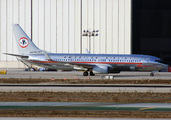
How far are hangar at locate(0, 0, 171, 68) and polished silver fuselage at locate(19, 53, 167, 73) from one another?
1240 inches

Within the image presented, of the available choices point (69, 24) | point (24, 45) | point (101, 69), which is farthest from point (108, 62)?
point (69, 24)

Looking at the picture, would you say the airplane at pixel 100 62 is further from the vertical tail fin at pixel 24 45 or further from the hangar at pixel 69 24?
the hangar at pixel 69 24

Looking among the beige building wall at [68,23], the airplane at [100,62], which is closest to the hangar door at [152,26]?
the beige building wall at [68,23]

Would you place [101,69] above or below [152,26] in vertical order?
below

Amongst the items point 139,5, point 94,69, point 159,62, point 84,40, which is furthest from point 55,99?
Answer: point 139,5

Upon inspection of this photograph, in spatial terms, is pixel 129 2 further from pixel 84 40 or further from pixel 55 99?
pixel 55 99

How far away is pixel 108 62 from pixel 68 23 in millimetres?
35375

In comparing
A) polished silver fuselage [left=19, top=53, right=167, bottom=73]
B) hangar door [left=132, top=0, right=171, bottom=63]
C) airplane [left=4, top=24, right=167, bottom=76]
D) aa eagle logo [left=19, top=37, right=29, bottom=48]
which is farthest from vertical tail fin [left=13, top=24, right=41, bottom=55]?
hangar door [left=132, top=0, right=171, bottom=63]

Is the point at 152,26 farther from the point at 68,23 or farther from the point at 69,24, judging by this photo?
the point at 68,23

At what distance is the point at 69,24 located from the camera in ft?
248

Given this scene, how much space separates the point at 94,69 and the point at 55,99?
24.0 metres

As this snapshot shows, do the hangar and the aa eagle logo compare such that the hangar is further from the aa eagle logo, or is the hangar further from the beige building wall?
the aa eagle logo

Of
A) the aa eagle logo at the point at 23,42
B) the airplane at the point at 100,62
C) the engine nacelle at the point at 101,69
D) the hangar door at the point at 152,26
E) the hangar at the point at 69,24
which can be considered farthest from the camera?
the hangar door at the point at 152,26

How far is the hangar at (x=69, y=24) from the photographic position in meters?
74.9
